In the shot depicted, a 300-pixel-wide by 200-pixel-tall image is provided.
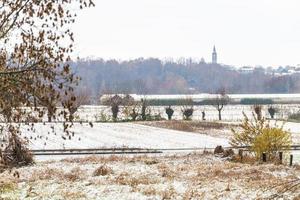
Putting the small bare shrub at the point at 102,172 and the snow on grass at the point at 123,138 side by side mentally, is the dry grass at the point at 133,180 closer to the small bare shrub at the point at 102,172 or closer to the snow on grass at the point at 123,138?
the small bare shrub at the point at 102,172

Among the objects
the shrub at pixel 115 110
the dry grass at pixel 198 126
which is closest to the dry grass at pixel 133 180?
the dry grass at pixel 198 126

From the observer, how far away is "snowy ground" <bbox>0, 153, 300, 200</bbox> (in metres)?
16.4

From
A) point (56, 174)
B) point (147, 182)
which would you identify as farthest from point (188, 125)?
point (147, 182)

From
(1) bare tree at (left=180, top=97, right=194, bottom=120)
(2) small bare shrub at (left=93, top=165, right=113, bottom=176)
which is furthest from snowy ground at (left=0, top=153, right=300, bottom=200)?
(1) bare tree at (left=180, top=97, right=194, bottom=120)

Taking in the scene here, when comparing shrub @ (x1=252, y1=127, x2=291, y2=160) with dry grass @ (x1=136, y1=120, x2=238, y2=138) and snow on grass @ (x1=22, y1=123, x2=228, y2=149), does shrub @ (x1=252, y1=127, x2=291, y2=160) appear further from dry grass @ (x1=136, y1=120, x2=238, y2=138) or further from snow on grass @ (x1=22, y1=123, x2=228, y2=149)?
dry grass @ (x1=136, y1=120, x2=238, y2=138)

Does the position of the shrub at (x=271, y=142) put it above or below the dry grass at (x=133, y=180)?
above

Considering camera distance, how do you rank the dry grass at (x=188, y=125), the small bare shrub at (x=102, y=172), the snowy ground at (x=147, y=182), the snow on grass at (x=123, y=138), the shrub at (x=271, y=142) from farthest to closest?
the dry grass at (x=188, y=125), the snow on grass at (x=123, y=138), the shrub at (x=271, y=142), the small bare shrub at (x=102, y=172), the snowy ground at (x=147, y=182)

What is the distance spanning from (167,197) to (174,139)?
1259 inches

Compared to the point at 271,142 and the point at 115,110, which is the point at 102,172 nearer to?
the point at 271,142

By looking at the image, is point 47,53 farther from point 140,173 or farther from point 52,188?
point 140,173

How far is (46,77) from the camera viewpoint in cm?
866

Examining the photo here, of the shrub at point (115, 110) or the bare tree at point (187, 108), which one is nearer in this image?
the shrub at point (115, 110)

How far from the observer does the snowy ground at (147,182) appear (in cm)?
1636

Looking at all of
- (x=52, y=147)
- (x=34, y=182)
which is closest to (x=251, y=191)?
(x=34, y=182)
